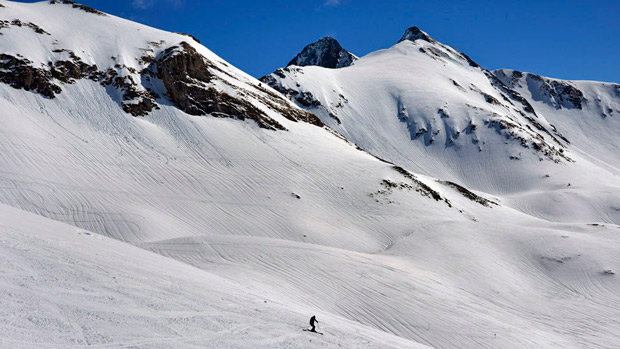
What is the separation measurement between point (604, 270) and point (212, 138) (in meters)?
30.3

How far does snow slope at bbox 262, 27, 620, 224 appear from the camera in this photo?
5669 centimetres

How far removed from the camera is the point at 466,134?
71312 mm

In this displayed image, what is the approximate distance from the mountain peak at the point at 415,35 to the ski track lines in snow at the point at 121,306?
126723 millimetres

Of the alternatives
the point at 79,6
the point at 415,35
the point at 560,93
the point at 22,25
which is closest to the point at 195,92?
the point at 22,25

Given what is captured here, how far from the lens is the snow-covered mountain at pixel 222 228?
32.5 feet

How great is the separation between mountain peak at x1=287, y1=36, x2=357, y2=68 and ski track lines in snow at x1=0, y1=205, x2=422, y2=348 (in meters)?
129

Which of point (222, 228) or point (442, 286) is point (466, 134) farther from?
point (442, 286)

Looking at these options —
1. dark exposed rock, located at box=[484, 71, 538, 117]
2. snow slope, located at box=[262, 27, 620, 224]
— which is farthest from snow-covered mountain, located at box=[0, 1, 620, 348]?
dark exposed rock, located at box=[484, 71, 538, 117]

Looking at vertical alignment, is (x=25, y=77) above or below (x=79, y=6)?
below

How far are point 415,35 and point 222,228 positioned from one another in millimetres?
120250

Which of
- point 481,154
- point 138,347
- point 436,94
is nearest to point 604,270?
point 138,347

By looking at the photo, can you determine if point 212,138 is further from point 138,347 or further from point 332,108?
point 332,108

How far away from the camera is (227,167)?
35.0 m

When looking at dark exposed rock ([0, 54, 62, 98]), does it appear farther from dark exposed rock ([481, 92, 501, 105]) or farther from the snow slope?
dark exposed rock ([481, 92, 501, 105])
